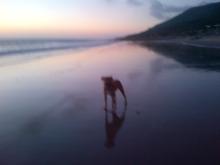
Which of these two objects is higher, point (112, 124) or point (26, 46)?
point (112, 124)

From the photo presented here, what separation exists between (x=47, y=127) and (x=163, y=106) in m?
3.02

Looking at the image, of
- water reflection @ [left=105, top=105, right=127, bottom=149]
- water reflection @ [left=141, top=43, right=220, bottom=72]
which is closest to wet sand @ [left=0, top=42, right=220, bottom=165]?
water reflection @ [left=105, top=105, right=127, bottom=149]

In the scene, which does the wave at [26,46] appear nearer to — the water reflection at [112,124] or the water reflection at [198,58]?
the water reflection at [198,58]

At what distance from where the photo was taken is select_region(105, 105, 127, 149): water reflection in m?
6.13

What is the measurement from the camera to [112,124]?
7.32m

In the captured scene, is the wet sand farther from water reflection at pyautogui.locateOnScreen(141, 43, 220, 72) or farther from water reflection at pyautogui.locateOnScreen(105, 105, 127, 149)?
water reflection at pyautogui.locateOnScreen(141, 43, 220, 72)

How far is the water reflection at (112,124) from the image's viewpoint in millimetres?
6134

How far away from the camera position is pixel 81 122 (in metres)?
7.51

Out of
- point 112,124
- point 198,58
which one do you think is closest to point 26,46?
point 198,58

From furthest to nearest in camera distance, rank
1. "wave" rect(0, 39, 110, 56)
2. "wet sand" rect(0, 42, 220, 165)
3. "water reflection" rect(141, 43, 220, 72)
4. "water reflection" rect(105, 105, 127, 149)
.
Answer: "wave" rect(0, 39, 110, 56)
"water reflection" rect(141, 43, 220, 72)
"water reflection" rect(105, 105, 127, 149)
"wet sand" rect(0, 42, 220, 165)

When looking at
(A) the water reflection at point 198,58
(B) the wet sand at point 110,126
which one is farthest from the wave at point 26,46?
(B) the wet sand at point 110,126

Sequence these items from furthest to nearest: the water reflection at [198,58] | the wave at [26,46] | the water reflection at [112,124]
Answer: the wave at [26,46] → the water reflection at [198,58] → the water reflection at [112,124]

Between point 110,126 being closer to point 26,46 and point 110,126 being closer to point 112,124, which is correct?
point 112,124

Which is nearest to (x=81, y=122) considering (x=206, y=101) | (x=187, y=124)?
(x=187, y=124)
